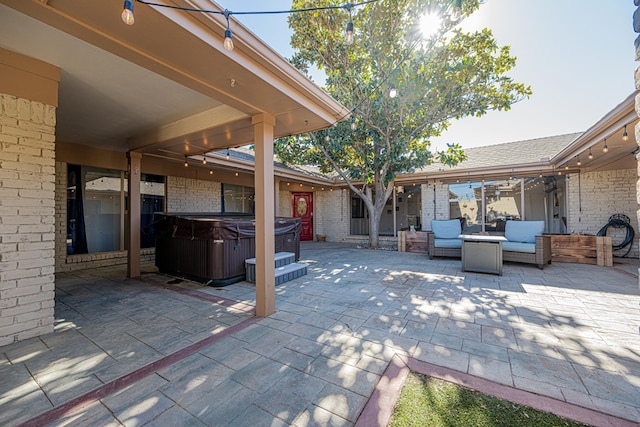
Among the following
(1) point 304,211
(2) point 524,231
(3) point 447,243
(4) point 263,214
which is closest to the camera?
(4) point 263,214

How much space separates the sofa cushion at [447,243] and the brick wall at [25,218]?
7.13 meters

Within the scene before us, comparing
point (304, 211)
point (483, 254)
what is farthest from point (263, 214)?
point (304, 211)

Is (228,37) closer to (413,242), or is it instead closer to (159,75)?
(159,75)

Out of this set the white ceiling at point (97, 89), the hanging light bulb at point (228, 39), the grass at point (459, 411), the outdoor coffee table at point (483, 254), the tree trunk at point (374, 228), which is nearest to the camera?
the grass at point (459, 411)

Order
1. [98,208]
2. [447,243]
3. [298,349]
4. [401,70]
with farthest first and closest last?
[447,243], [98,208], [401,70], [298,349]

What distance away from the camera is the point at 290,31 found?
22.8 feet

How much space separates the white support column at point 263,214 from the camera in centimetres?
314

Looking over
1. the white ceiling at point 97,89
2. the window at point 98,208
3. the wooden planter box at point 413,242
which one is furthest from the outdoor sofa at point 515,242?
the window at point 98,208

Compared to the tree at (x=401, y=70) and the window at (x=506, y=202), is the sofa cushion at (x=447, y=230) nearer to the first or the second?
the tree at (x=401, y=70)

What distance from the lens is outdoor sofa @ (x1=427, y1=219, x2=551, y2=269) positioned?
5.52m

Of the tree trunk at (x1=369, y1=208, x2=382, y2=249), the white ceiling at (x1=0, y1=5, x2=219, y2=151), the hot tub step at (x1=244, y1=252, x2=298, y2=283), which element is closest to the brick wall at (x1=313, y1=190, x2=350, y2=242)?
the tree trunk at (x1=369, y1=208, x2=382, y2=249)

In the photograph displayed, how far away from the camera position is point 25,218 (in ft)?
8.54

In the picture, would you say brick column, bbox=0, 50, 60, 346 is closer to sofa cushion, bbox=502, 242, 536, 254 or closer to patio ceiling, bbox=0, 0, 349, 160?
patio ceiling, bbox=0, 0, 349, 160

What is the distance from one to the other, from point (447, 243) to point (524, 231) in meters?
1.68
